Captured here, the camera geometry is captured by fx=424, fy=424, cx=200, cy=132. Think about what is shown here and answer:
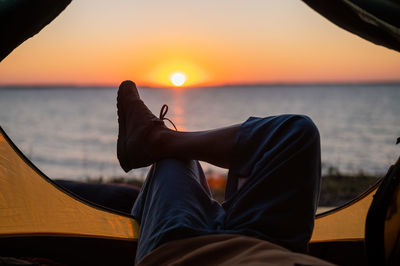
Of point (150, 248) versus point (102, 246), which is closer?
point (150, 248)

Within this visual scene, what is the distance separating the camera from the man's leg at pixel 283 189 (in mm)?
831

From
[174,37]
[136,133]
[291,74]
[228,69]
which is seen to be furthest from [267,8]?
[136,133]

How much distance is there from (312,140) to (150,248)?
0.39 metres

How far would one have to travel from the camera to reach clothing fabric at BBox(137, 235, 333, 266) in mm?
639

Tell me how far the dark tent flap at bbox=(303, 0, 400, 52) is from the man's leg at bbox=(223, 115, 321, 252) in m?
0.42

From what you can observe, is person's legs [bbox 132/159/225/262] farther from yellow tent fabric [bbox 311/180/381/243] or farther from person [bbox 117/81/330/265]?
yellow tent fabric [bbox 311/180/381/243]

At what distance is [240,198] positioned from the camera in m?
0.86

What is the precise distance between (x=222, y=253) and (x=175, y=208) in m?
0.16

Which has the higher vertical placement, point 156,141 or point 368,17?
point 368,17

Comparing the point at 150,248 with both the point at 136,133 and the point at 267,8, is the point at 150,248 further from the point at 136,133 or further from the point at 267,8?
the point at 267,8

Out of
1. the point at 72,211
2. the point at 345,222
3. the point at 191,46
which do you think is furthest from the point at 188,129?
the point at 72,211

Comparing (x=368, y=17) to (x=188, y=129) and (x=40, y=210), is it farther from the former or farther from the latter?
(x=188, y=129)

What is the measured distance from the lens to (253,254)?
0.68 m

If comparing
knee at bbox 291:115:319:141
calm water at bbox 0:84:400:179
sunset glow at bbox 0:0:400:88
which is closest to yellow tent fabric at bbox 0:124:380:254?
knee at bbox 291:115:319:141
